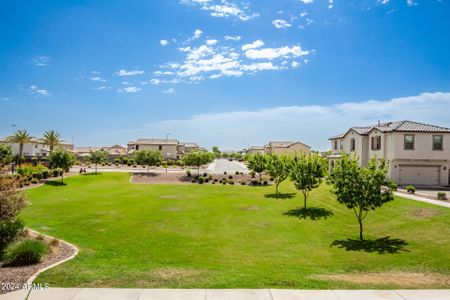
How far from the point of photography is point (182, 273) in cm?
1135

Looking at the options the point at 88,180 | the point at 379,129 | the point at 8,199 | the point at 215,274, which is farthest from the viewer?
the point at 88,180

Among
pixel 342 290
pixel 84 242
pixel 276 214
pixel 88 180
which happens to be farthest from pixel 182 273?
pixel 88 180

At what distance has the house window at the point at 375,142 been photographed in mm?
42438

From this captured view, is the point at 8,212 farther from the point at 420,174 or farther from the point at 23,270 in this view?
the point at 420,174

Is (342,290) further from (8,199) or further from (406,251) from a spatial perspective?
(8,199)

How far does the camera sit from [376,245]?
1781cm

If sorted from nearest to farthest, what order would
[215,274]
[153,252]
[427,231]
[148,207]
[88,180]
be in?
1. [215,274]
2. [153,252]
3. [427,231]
4. [148,207]
5. [88,180]

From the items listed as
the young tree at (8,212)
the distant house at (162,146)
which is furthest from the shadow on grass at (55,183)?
the distant house at (162,146)

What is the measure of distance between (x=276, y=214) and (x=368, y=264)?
1243cm

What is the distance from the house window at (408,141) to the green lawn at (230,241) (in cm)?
1356

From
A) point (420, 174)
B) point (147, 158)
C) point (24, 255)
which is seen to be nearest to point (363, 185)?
point (24, 255)

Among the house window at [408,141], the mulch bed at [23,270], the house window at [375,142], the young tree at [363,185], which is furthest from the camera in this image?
the house window at [375,142]

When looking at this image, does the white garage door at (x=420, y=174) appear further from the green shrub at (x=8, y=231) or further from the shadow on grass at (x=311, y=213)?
the green shrub at (x=8, y=231)

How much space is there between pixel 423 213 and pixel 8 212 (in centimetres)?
2661
